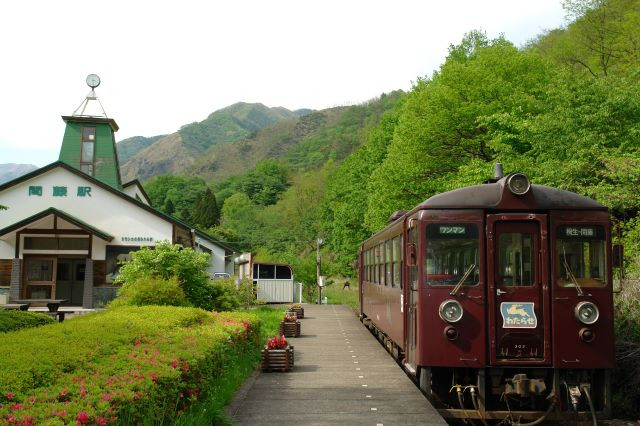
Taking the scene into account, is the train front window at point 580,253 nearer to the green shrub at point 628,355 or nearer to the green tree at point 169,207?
the green shrub at point 628,355

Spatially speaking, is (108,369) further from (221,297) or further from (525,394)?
(221,297)

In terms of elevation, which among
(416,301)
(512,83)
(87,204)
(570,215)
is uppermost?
(512,83)

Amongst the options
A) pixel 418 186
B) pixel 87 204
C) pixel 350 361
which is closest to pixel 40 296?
pixel 87 204

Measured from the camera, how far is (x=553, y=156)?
62.8 feet

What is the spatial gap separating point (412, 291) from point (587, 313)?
239cm

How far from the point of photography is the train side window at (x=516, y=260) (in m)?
9.02

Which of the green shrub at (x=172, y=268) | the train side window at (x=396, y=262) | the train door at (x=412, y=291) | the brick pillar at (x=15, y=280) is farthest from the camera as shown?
the brick pillar at (x=15, y=280)

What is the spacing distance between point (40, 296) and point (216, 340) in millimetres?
22287

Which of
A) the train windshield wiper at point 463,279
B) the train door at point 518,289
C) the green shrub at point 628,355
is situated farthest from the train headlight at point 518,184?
the green shrub at point 628,355

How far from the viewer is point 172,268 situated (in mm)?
17062

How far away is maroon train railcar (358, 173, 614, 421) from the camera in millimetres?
8758

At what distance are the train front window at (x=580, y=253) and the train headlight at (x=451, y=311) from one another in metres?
1.38

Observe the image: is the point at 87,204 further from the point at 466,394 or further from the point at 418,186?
the point at 466,394

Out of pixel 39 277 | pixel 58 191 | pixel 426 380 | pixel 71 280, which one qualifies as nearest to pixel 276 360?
pixel 426 380
